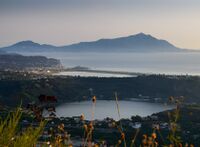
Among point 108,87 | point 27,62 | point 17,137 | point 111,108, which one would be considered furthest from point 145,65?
point 17,137

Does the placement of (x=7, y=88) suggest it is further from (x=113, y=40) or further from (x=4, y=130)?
(x=113, y=40)

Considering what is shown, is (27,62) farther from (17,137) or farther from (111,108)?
(17,137)

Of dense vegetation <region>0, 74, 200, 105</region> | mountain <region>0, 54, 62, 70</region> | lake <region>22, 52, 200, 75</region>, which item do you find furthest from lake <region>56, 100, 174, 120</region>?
mountain <region>0, 54, 62, 70</region>

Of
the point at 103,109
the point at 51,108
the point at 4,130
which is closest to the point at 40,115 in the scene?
the point at 51,108

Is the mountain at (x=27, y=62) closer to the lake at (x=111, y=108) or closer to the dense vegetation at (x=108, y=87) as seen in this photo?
the dense vegetation at (x=108, y=87)

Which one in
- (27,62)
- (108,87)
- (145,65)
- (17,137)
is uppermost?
(17,137)

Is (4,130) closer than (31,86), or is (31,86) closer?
(4,130)

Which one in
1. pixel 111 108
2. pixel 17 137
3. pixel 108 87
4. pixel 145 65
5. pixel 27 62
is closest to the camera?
pixel 17 137

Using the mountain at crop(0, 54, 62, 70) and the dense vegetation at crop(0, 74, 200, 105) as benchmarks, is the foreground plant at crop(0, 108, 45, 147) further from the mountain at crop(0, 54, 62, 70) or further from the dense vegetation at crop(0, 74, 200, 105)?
the mountain at crop(0, 54, 62, 70)
